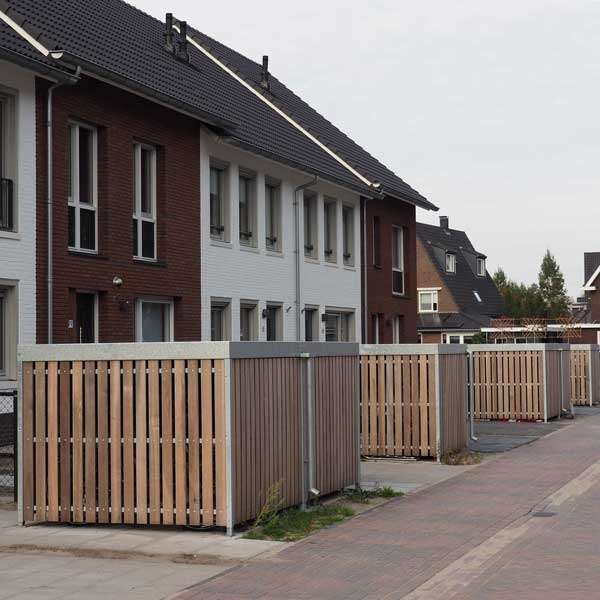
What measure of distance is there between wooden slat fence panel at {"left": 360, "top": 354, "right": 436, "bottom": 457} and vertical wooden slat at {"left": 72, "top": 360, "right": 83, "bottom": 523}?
7.03 m

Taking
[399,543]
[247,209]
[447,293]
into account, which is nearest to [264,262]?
[247,209]

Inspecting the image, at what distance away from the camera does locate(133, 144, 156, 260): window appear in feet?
67.3

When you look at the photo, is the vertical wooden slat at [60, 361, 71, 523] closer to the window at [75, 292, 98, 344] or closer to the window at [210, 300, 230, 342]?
the window at [75, 292, 98, 344]

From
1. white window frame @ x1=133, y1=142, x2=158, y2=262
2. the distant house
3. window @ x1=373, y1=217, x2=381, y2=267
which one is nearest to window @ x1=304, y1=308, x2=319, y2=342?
window @ x1=373, y1=217, x2=381, y2=267

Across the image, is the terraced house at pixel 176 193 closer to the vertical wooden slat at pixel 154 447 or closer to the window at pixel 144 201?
the window at pixel 144 201

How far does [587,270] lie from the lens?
251 ft

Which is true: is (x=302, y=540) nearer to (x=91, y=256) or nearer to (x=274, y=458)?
(x=274, y=458)

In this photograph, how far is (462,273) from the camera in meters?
70.1

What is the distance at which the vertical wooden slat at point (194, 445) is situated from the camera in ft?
34.3

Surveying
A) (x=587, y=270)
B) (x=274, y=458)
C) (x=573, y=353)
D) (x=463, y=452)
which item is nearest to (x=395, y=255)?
(x=573, y=353)

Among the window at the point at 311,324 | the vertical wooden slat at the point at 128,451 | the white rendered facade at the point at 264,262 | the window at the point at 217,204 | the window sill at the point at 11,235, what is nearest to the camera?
the vertical wooden slat at the point at 128,451

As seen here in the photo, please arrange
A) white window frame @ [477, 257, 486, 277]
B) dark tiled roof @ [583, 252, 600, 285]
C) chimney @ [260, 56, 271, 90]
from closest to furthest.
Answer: chimney @ [260, 56, 271, 90] → white window frame @ [477, 257, 486, 277] → dark tiled roof @ [583, 252, 600, 285]

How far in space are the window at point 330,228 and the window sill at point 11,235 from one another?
1385 cm

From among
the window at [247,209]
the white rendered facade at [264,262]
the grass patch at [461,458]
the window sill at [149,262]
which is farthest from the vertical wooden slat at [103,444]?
the window at [247,209]
